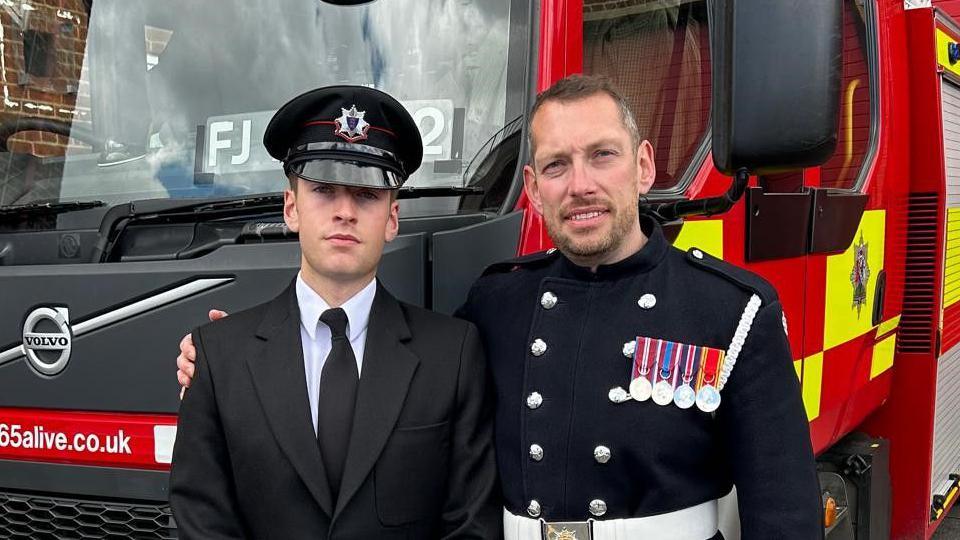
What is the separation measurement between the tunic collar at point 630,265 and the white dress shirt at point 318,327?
327mm

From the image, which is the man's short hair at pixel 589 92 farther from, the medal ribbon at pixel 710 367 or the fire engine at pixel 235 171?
the medal ribbon at pixel 710 367

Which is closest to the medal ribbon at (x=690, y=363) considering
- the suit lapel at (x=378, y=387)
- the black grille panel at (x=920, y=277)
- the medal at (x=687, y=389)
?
the medal at (x=687, y=389)

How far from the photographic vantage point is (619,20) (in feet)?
6.91

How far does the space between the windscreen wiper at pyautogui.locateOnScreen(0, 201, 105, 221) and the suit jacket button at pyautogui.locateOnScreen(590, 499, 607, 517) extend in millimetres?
1177

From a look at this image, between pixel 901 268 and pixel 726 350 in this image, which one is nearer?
pixel 726 350

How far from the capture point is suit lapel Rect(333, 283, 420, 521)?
145cm

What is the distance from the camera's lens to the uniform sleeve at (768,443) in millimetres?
1433

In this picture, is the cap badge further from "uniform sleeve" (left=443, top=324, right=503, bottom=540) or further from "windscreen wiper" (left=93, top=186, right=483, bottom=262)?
"uniform sleeve" (left=443, top=324, right=503, bottom=540)

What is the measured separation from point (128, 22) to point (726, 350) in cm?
142

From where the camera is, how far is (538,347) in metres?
1.56

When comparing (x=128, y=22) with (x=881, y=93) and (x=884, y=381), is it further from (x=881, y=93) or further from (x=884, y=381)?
(x=884, y=381)

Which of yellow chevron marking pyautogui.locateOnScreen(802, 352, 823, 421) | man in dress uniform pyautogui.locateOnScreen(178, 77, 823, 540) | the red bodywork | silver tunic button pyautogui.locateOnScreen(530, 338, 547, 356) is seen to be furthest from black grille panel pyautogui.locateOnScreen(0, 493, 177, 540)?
yellow chevron marking pyautogui.locateOnScreen(802, 352, 823, 421)

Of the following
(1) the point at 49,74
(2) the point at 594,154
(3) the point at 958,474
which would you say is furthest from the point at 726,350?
(3) the point at 958,474

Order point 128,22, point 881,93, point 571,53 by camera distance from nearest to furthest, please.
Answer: point 571,53 → point 128,22 → point 881,93
